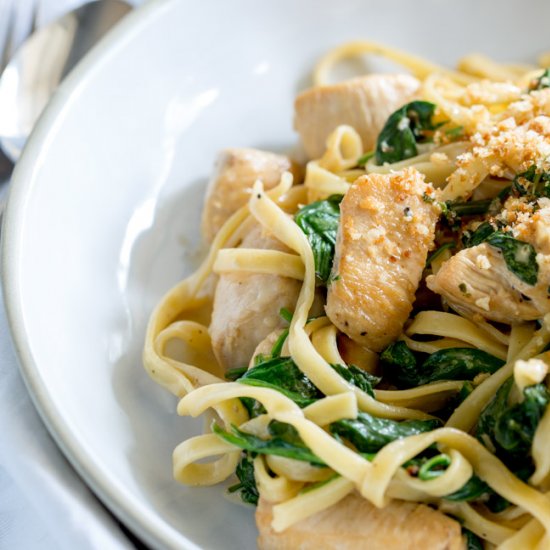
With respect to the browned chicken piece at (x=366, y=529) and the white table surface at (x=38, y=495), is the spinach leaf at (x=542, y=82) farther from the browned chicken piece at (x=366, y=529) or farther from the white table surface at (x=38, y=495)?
the white table surface at (x=38, y=495)

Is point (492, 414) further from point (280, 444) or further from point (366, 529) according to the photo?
point (280, 444)

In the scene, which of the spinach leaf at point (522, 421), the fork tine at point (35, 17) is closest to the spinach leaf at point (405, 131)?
the spinach leaf at point (522, 421)

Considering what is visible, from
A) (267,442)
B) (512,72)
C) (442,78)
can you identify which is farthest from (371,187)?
(512,72)

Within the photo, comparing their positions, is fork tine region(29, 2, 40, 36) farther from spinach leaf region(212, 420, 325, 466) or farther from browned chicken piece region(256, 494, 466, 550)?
browned chicken piece region(256, 494, 466, 550)

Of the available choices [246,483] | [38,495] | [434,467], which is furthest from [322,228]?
[38,495]

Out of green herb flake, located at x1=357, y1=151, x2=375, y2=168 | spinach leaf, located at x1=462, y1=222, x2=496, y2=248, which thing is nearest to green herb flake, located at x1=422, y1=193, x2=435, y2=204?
spinach leaf, located at x1=462, y1=222, x2=496, y2=248

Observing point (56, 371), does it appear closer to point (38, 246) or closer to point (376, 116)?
point (38, 246)

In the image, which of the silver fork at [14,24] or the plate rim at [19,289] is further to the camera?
the silver fork at [14,24]
